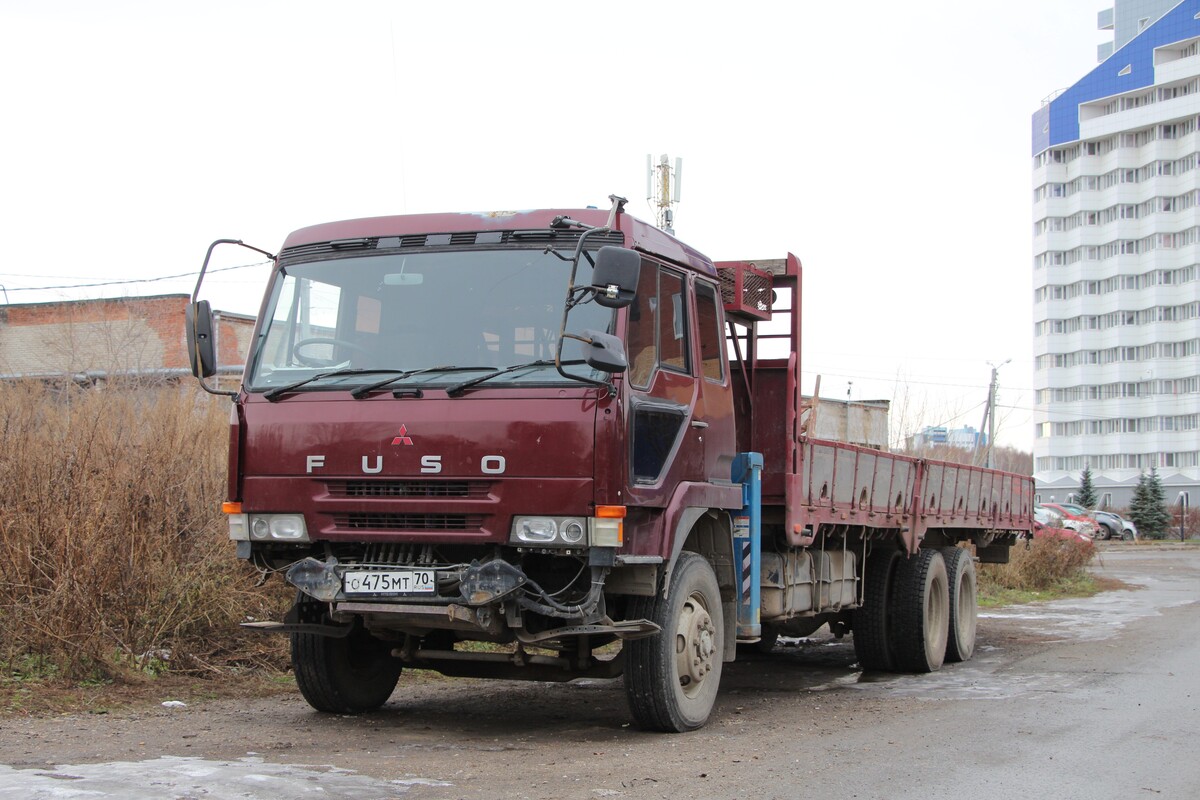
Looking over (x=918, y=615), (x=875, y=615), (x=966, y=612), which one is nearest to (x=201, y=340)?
(x=875, y=615)

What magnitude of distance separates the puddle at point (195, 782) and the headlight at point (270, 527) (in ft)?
4.06

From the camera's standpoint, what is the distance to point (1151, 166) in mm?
85938

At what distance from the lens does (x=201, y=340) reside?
702 centimetres

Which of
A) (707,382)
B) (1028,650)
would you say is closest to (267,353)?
(707,382)

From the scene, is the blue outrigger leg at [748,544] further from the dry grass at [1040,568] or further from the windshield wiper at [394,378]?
the dry grass at [1040,568]

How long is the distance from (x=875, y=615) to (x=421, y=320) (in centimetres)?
592

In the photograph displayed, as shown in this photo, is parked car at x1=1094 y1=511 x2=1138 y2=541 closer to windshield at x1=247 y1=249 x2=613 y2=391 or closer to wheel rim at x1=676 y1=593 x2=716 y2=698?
wheel rim at x1=676 y1=593 x2=716 y2=698

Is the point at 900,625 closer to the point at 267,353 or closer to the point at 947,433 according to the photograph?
the point at 267,353

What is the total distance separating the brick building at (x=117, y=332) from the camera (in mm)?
27297

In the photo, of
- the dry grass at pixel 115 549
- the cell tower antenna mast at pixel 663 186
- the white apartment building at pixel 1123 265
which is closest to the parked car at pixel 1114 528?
the white apartment building at pixel 1123 265

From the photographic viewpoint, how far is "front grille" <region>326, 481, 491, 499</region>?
6.49m

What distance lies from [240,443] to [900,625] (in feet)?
A: 21.4

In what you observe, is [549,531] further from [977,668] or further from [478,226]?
[977,668]

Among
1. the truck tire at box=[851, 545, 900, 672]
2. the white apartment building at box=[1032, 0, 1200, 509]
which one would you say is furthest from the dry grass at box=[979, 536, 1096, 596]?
the white apartment building at box=[1032, 0, 1200, 509]
